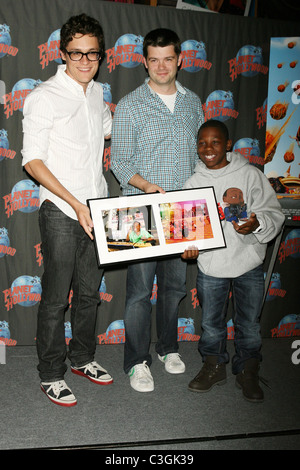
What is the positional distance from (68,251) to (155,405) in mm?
989

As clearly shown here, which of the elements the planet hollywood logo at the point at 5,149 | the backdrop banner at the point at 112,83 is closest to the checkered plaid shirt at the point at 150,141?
the backdrop banner at the point at 112,83

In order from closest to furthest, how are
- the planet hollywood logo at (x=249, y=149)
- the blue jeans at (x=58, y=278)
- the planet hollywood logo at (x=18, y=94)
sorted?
the blue jeans at (x=58, y=278) < the planet hollywood logo at (x=18, y=94) < the planet hollywood logo at (x=249, y=149)

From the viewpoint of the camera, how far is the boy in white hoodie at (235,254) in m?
2.41

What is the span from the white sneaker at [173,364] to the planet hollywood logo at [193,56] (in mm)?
2035

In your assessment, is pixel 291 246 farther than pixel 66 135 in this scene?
Yes

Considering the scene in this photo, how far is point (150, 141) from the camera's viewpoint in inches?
97.9

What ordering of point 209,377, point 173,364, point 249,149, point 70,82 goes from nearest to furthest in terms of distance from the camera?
1. point 70,82
2. point 209,377
3. point 173,364
4. point 249,149

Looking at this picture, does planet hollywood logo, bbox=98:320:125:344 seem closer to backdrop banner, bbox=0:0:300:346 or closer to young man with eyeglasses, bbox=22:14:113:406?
backdrop banner, bbox=0:0:300:346

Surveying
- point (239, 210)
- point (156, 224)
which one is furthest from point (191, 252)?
point (239, 210)

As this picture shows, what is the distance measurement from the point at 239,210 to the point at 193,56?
1.36 metres

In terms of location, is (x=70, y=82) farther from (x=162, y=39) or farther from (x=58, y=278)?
(x=58, y=278)

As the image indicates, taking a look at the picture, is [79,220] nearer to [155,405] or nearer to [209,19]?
[155,405]

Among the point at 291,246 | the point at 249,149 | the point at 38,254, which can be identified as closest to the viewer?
the point at 38,254

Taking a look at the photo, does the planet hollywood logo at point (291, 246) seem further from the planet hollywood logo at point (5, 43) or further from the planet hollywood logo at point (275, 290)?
the planet hollywood logo at point (5, 43)
